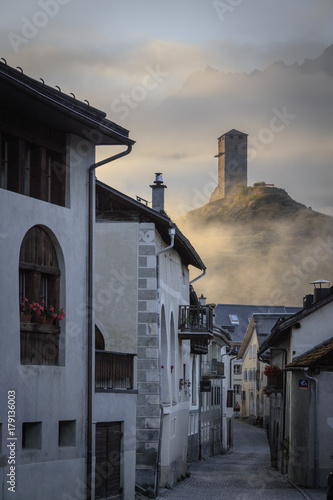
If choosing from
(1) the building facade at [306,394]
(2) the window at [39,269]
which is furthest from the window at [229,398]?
(2) the window at [39,269]

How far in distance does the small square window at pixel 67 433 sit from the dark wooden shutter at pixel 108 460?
204 cm

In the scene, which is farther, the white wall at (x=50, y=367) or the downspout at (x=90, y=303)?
the downspout at (x=90, y=303)

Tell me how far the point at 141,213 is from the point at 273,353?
60.2 ft

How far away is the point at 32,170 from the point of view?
19.6m

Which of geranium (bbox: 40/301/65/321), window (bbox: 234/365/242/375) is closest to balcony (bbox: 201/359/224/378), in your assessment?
geranium (bbox: 40/301/65/321)

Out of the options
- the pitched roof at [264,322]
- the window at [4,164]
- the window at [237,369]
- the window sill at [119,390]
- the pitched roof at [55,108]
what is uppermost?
the pitched roof at [55,108]

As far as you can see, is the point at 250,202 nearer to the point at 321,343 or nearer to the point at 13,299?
the point at 321,343

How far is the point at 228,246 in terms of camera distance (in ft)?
586

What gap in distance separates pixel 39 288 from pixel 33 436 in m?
2.92

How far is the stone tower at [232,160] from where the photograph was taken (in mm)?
173125

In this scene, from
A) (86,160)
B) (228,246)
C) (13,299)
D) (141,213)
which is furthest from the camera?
(228,246)

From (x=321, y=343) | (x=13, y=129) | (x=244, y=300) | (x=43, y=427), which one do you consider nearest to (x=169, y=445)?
(x=321, y=343)

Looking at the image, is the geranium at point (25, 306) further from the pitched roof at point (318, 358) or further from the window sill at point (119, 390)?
the pitched roof at point (318, 358)

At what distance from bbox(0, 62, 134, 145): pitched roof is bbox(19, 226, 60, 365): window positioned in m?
2.26
